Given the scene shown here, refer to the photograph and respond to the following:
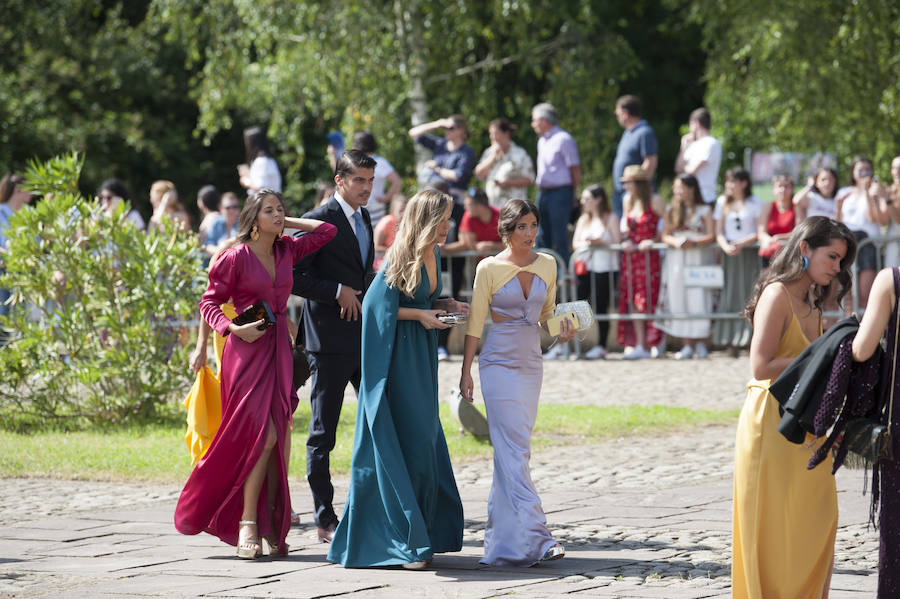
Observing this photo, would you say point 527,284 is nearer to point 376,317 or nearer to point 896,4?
point 376,317

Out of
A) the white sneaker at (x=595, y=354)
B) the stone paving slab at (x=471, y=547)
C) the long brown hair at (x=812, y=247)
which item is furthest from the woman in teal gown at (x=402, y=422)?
the white sneaker at (x=595, y=354)

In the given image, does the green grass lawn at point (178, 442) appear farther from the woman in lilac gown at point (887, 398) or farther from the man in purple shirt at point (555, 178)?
the woman in lilac gown at point (887, 398)

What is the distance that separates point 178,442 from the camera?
430 inches

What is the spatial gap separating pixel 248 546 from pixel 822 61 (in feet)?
59.3

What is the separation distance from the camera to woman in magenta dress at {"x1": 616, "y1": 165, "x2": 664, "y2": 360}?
1595 centimetres

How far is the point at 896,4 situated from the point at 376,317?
1727 cm

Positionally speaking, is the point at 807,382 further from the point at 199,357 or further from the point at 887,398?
the point at 199,357

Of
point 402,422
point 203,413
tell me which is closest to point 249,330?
point 203,413

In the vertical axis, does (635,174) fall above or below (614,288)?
above

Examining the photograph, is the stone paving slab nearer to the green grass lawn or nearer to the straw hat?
the green grass lawn

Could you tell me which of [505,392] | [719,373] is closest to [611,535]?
[505,392]

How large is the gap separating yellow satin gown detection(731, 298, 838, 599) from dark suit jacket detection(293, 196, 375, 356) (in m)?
2.73

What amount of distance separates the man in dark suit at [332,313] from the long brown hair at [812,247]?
8.59 ft

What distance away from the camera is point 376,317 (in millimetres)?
7055
